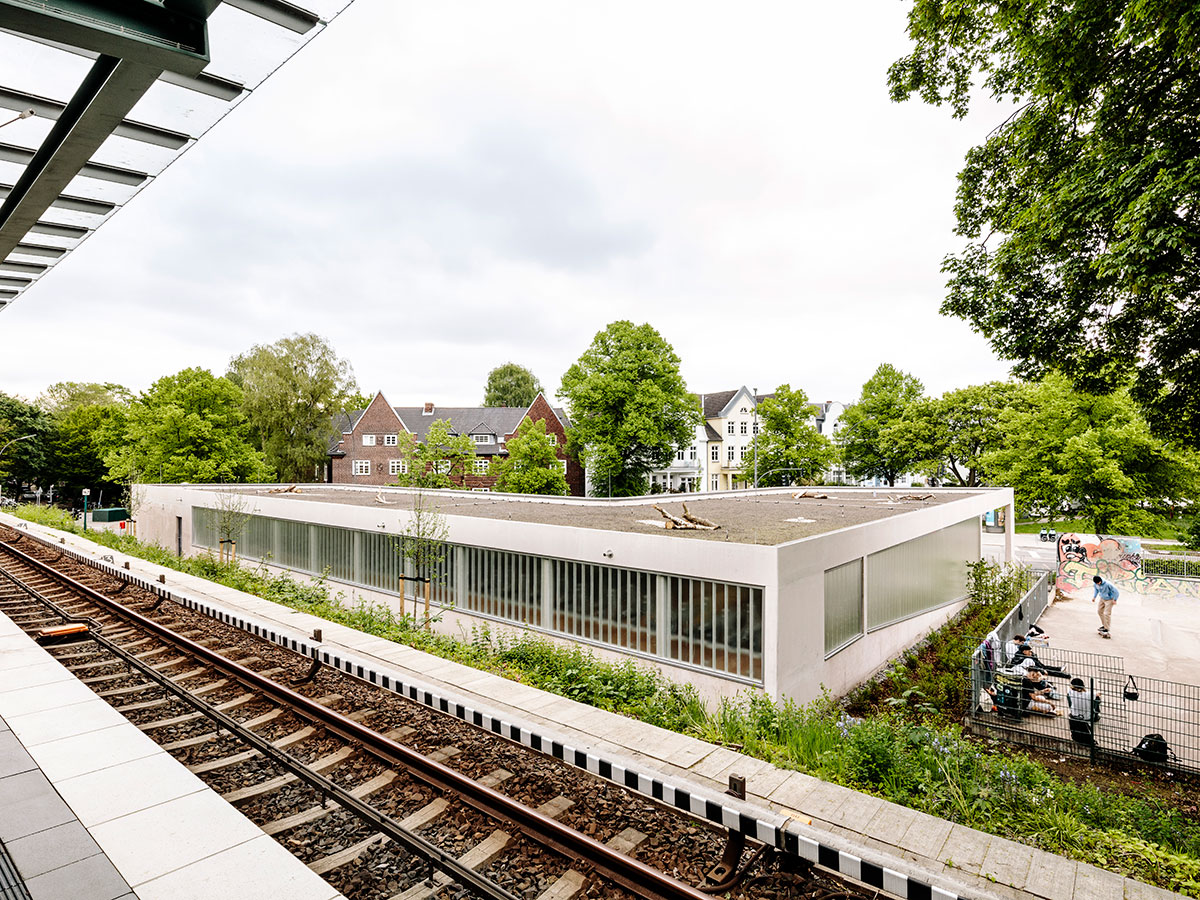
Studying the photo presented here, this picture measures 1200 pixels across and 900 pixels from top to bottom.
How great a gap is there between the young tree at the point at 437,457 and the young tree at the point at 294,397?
9.06 metres

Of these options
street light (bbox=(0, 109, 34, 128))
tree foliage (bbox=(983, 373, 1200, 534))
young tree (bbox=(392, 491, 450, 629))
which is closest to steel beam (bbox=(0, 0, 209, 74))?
street light (bbox=(0, 109, 34, 128))

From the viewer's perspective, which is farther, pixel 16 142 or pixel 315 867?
pixel 16 142

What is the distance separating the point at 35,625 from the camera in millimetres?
12078

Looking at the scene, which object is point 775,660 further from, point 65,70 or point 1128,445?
point 1128,445

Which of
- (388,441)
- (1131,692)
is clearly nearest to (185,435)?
(388,441)

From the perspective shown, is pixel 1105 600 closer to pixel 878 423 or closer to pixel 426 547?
pixel 426 547

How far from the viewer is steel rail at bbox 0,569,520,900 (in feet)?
14.3

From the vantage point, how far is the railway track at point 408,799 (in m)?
4.46

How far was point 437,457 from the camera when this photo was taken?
140 ft

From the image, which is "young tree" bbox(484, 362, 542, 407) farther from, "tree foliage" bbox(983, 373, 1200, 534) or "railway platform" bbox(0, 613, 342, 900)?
"railway platform" bbox(0, 613, 342, 900)

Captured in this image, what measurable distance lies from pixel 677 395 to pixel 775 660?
1354 inches

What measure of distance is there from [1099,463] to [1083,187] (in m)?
26.9

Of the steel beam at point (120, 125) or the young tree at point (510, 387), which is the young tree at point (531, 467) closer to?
→ the steel beam at point (120, 125)

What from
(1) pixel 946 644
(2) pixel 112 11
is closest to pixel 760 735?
(2) pixel 112 11
